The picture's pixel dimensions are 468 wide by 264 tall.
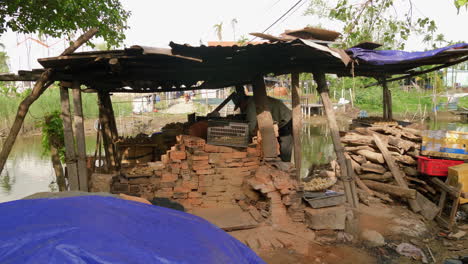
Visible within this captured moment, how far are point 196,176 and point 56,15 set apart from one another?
197 inches

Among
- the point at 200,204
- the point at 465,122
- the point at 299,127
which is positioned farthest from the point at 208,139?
the point at 465,122

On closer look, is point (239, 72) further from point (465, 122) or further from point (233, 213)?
point (465, 122)

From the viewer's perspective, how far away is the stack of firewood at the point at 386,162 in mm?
7188

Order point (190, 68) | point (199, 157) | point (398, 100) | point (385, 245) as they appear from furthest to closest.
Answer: point (398, 100)
point (199, 157)
point (190, 68)
point (385, 245)

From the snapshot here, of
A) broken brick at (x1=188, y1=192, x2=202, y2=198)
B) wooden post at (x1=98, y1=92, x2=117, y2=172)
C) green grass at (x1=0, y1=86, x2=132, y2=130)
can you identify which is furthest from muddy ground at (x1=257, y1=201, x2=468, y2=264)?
green grass at (x1=0, y1=86, x2=132, y2=130)

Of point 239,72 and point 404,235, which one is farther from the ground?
point 239,72

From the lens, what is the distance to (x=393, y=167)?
733 cm

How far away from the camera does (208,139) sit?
6160mm

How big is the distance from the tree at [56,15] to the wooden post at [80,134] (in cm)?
209

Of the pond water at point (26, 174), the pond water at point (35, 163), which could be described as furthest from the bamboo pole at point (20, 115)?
the pond water at point (35, 163)

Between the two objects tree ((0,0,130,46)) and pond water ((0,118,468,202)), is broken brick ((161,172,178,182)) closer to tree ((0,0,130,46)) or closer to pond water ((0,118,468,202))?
tree ((0,0,130,46))

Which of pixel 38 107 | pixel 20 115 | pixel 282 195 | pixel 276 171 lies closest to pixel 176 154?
pixel 276 171

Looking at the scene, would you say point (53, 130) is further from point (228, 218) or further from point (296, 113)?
point (296, 113)

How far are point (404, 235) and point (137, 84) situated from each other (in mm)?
6686
